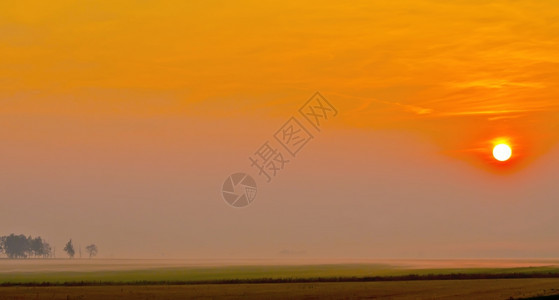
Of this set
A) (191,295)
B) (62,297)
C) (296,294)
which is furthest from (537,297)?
(62,297)

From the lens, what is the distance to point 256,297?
251 ft

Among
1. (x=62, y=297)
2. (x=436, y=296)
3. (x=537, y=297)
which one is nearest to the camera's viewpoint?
(x=537, y=297)

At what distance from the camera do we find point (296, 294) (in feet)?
266

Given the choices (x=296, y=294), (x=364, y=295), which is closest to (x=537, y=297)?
(x=364, y=295)

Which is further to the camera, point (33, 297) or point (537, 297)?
point (33, 297)

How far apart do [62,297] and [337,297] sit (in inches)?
1038

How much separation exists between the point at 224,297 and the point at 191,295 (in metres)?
5.24

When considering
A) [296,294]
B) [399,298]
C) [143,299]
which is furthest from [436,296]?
[143,299]

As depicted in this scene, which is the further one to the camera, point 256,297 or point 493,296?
point 256,297

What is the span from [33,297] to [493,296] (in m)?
42.8

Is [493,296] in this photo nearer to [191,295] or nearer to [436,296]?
[436,296]

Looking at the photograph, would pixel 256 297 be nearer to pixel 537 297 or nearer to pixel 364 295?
pixel 364 295

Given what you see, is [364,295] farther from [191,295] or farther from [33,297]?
[33,297]

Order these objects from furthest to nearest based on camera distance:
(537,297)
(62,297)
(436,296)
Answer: (62,297)
(436,296)
(537,297)
